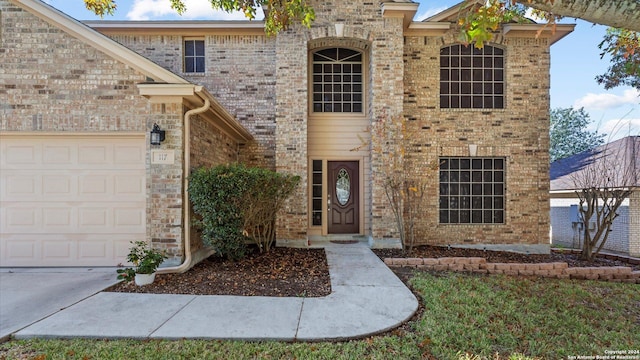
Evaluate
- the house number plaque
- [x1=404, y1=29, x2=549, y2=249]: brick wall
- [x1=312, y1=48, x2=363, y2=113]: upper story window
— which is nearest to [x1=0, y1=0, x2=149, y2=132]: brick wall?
the house number plaque

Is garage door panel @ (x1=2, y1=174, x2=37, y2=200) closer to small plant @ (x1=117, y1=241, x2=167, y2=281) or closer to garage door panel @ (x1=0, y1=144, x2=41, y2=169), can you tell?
garage door panel @ (x1=0, y1=144, x2=41, y2=169)

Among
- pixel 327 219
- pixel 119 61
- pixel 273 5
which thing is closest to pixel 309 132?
pixel 327 219

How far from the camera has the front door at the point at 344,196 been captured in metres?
8.99

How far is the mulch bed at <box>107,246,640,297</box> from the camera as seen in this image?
4.67 m

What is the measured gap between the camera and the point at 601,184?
33.2 ft

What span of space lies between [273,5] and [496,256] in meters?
7.33

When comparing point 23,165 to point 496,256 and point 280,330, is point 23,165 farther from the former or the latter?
point 496,256

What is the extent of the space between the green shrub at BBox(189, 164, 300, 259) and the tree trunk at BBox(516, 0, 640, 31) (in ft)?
15.6

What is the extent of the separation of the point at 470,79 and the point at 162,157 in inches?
322

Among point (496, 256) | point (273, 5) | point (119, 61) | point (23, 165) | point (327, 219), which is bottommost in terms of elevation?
point (496, 256)

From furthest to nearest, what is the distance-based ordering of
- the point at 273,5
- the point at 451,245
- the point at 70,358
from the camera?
1. the point at 451,245
2. the point at 273,5
3. the point at 70,358

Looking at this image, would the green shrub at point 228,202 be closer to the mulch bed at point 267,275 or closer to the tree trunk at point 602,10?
the mulch bed at point 267,275

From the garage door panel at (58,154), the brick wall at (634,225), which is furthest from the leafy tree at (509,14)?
the brick wall at (634,225)

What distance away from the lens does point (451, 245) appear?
28.7ft
